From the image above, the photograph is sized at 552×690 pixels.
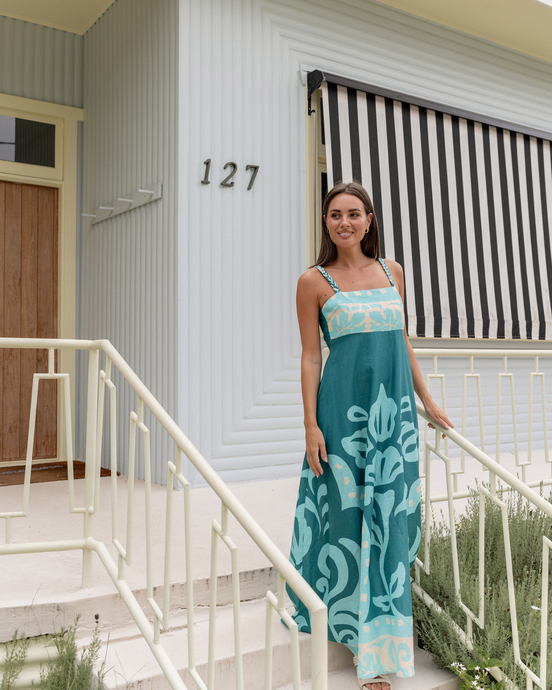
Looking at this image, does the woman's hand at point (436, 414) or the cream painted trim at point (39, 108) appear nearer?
the woman's hand at point (436, 414)

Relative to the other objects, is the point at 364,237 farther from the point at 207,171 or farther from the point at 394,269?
the point at 207,171

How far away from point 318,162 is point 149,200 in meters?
1.28

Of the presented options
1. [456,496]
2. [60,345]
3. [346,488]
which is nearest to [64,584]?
[60,345]

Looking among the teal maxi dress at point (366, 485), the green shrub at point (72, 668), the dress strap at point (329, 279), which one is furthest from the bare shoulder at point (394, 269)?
the green shrub at point (72, 668)

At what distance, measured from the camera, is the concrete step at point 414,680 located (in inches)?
90.4

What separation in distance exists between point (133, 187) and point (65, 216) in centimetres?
82

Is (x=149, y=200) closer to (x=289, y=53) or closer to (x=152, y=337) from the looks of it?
(x=152, y=337)

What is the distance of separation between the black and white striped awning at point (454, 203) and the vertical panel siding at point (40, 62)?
1959 mm

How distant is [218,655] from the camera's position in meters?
2.22

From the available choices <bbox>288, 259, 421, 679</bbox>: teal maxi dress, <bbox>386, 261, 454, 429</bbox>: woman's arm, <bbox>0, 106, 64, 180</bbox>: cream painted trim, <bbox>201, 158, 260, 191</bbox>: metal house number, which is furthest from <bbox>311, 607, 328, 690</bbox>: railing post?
<bbox>0, 106, 64, 180</bbox>: cream painted trim

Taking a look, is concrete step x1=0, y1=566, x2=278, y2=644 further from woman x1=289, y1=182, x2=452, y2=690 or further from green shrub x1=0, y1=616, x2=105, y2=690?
woman x1=289, y1=182, x2=452, y2=690

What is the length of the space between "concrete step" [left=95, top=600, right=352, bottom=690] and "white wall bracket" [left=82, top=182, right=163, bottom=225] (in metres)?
2.55

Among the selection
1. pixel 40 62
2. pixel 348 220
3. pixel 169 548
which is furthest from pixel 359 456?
pixel 40 62

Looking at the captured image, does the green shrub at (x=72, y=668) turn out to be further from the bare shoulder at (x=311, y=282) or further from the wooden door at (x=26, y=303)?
the wooden door at (x=26, y=303)
